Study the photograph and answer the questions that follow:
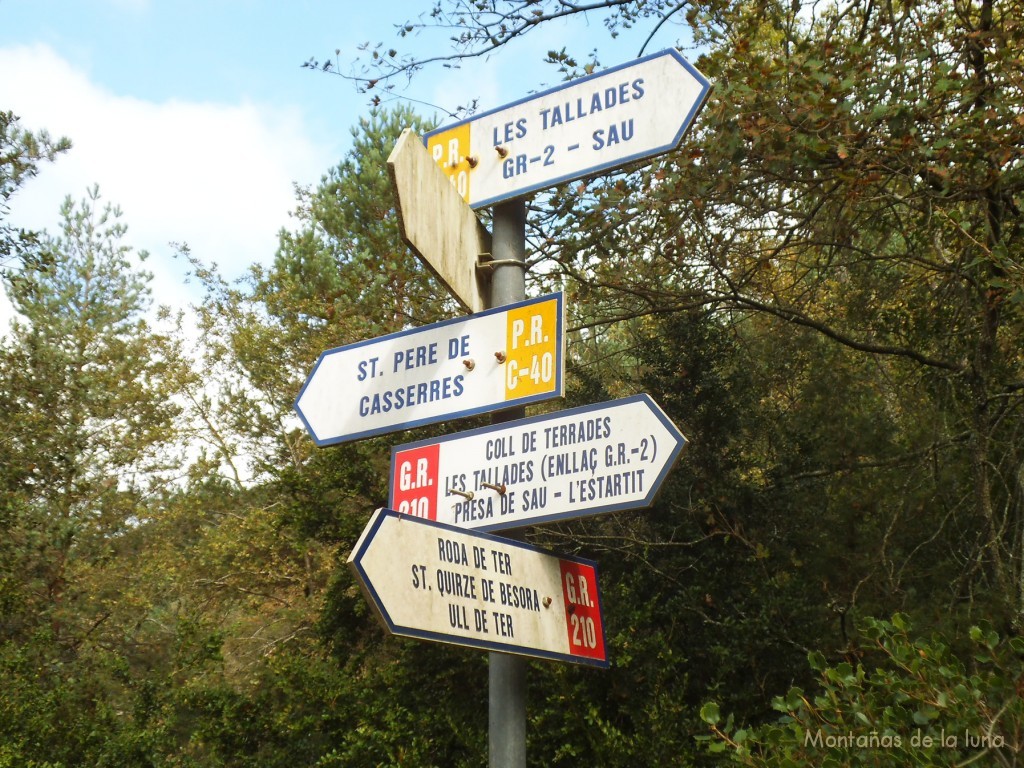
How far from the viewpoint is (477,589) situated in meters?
3.39

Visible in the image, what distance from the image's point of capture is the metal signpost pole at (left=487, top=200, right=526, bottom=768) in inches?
141

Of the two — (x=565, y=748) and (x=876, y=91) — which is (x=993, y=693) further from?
(x=565, y=748)

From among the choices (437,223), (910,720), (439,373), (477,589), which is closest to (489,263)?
(437,223)

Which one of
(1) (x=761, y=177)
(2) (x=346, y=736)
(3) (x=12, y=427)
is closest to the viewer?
(1) (x=761, y=177)

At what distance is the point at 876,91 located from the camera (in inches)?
263

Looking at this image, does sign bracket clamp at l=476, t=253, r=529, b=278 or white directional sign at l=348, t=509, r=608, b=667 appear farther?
sign bracket clamp at l=476, t=253, r=529, b=278

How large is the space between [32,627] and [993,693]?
41.4 feet

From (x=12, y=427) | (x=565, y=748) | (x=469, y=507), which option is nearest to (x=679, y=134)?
(x=469, y=507)

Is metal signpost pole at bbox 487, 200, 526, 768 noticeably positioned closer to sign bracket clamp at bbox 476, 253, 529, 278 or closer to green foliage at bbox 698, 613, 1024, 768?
sign bracket clamp at bbox 476, 253, 529, 278

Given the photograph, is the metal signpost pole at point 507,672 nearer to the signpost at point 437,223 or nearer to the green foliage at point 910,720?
the signpost at point 437,223

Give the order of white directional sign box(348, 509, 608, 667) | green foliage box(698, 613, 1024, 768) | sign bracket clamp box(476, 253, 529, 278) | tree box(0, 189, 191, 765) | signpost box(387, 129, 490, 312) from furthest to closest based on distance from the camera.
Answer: tree box(0, 189, 191, 765) < sign bracket clamp box(476, 253, 529, 278) < green foliage box(698, 613, 1024, 768) < signpost box(387, 129, 490, 312) < white directional sign box(348, 509, 608, 667)

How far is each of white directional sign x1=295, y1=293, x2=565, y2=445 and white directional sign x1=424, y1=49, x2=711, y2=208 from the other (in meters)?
0.58

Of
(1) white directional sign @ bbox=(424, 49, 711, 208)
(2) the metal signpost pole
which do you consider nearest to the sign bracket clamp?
(2) the metal signpost pole

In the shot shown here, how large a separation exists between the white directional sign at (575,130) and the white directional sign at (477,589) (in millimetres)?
1450
